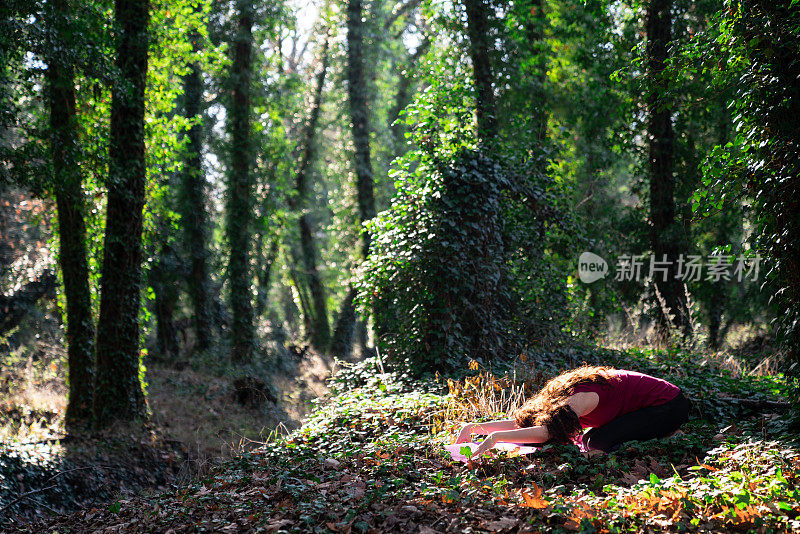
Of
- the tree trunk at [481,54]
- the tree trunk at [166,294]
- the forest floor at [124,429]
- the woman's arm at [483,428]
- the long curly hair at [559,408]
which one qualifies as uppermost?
the tree trunk at [481,54]

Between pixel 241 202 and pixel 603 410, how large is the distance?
13055 millimetres

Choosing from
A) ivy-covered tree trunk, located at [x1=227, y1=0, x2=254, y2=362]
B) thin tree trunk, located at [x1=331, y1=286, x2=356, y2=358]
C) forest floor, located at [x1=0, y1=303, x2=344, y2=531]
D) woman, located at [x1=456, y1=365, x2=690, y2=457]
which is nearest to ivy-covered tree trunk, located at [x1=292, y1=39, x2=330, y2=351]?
thin tree trunk, located at [x1=331, y1=286, x2=356, y2=358]

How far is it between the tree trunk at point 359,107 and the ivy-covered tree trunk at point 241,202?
11.8ft

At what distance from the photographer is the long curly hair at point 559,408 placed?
540 centimetres

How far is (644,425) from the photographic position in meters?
5.69

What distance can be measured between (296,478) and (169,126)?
8771 mm

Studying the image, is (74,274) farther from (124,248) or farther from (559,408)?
(559,408)

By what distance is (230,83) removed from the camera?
16.1m

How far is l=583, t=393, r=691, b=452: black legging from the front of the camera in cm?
568

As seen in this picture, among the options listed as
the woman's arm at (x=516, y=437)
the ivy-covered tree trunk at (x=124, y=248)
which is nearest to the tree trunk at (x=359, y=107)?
the ivy-covered tree trunk at (x=124, y=248)

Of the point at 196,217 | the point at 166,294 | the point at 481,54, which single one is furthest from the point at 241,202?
the point at 481,54

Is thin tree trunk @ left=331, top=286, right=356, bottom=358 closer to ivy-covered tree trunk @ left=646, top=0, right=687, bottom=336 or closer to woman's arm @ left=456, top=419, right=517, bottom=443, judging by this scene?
ivy-covered tree trunk @ left=646, top=0, right=687, bottom=336

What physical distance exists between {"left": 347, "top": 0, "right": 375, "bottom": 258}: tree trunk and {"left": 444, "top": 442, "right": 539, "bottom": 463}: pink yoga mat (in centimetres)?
1325

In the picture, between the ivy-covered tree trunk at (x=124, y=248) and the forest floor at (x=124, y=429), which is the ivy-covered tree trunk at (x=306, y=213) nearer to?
the forest floor at (x=124, y=429)
